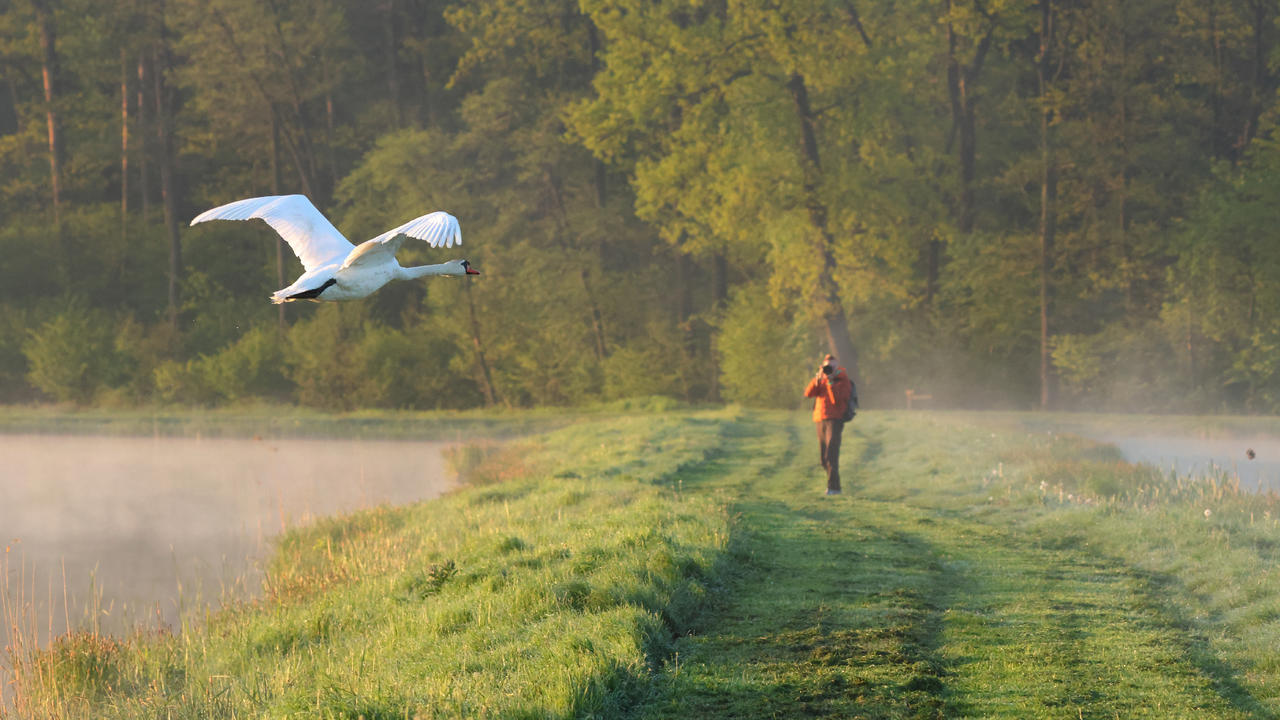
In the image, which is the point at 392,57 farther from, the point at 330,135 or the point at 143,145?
the point at 143,145

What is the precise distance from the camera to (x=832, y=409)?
66.2 ft

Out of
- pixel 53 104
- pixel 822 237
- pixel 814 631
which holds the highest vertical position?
pixel 53 104

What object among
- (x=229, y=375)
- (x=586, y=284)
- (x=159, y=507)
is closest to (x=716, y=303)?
(x=586, y=284)

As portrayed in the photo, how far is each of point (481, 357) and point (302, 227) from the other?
133 ft

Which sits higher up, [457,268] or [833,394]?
[457,268]

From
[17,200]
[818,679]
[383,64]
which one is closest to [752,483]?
[818,679]

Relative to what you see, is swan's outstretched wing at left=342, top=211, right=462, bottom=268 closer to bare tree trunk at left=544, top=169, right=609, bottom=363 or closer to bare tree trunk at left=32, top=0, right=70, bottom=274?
bare tree trunk at left=544, top=169, right=609, bottom=363

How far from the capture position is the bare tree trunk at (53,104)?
189 ft

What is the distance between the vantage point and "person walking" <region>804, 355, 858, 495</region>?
2008cm

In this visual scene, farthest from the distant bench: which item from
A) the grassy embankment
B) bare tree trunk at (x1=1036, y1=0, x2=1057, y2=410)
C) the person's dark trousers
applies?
the person's dark trousers

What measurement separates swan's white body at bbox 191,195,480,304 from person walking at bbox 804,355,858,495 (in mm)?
11207

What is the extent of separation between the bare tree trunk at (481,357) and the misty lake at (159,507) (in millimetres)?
13343

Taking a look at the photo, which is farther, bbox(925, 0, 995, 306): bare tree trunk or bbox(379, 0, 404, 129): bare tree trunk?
bbox(379, 0, 404, 129): bare tree trunk

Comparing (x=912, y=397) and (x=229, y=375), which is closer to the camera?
(x=912, y=397)
